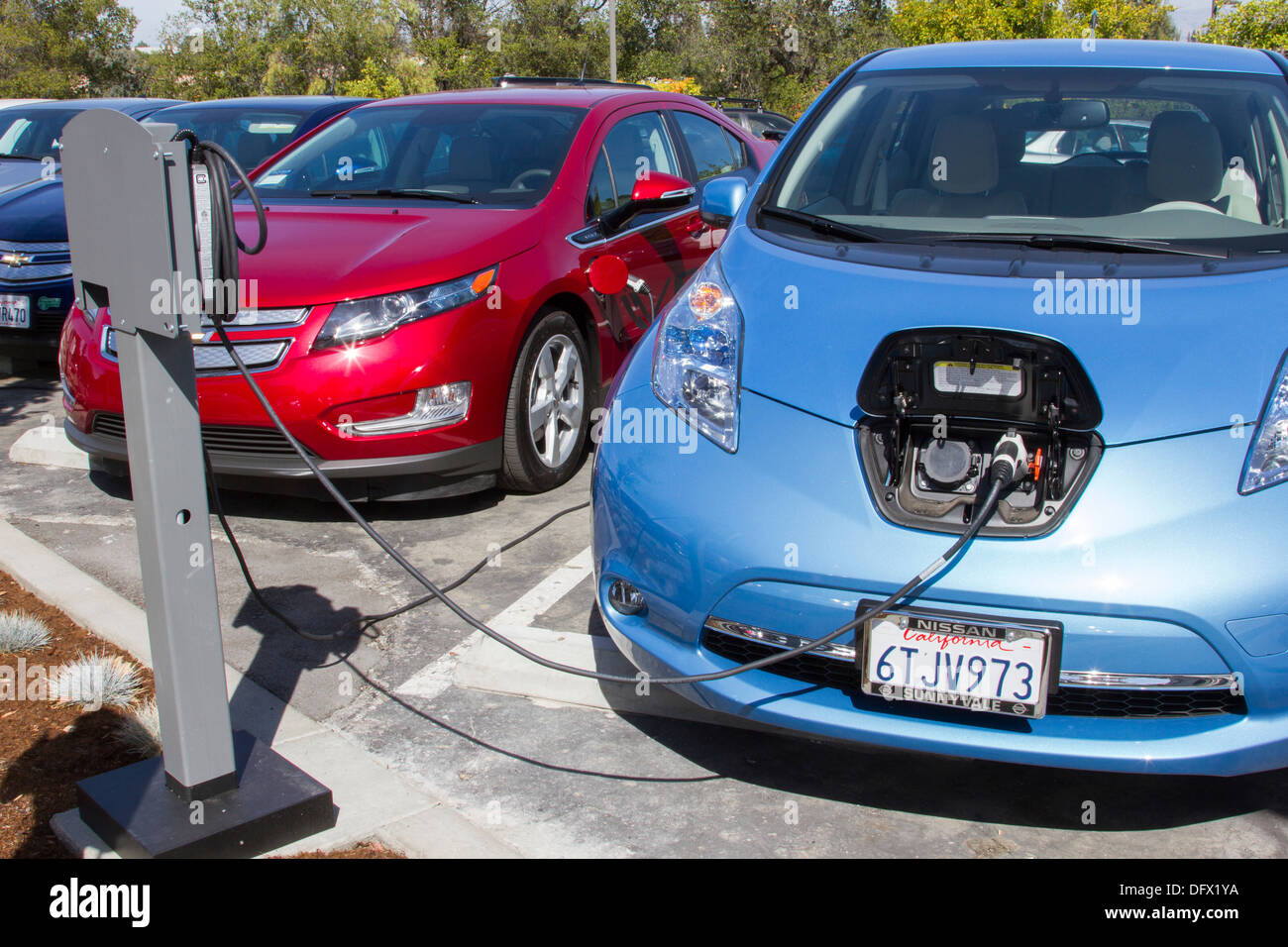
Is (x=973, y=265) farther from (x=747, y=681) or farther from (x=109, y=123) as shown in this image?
(x=109, y=123)

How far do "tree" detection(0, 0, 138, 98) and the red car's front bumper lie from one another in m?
33.9

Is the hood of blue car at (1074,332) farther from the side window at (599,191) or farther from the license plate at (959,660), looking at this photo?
the side window at (599,191)

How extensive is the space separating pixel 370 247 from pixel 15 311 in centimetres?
365

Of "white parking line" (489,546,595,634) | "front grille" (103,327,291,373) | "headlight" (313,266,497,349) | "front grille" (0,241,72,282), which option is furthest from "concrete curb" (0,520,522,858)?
"front grille" (0,241,72,282)

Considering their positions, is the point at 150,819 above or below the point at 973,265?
below

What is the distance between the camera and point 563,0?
132 feet

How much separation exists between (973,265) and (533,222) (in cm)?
227

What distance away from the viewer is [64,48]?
35.3 m

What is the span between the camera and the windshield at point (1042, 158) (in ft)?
10.3

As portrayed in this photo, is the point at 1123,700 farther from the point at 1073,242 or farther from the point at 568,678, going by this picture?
the point at 568,678

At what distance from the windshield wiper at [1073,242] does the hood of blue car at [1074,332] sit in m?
0.23

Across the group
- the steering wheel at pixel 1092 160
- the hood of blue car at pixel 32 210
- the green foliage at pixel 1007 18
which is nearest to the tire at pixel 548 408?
the steering wheel at pixel 1092 160

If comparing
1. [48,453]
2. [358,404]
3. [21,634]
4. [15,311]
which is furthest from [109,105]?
[21,634]
